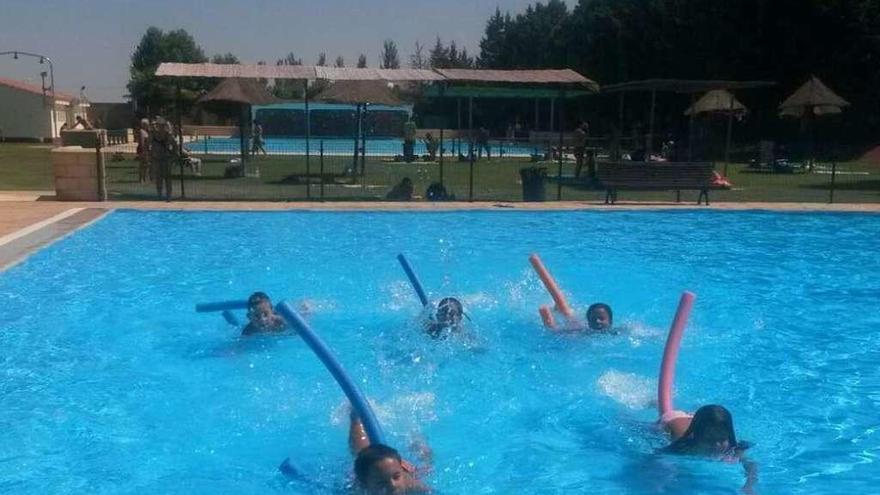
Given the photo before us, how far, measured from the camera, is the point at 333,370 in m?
4.45

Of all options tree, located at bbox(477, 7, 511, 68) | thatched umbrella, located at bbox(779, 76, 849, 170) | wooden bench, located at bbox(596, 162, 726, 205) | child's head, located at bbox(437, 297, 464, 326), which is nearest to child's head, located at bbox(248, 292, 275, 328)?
child's head, located at bbox(437, 297, 464, 326)

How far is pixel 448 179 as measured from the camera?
78.2ft

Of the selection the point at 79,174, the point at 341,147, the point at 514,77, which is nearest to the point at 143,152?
the point at 79,174

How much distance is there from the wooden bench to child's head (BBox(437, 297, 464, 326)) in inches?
452

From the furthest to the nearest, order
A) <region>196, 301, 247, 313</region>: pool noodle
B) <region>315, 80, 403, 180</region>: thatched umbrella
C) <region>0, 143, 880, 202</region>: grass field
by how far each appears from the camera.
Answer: <region>315, 80, 403, 180</region>: thatched umbrella, <region>0, 143, 880, 202</region>: grass field, <region>196, 301, 247, 313</region>: pool noodle

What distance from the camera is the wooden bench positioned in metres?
18.9

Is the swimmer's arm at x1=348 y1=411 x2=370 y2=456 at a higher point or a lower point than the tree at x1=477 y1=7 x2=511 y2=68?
lower

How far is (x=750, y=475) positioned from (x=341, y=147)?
120ft

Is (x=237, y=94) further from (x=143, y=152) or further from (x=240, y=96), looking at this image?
(x=143, y=152)

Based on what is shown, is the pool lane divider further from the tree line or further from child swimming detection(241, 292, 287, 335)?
the tree line

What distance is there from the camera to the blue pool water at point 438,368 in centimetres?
571

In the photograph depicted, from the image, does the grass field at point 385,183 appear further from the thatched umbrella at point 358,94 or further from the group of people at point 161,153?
the thatched umbrella at point 358,94

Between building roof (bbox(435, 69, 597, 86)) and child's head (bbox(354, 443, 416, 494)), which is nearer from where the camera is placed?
child's head (bbox(354, 443, 416, 494))

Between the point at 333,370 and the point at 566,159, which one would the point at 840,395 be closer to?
the point at 333,370
